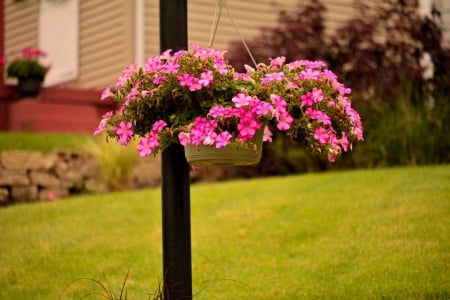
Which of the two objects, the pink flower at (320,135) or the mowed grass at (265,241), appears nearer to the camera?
the pink flower at (320,135)

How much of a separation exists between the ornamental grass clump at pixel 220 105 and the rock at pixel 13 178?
6437mm

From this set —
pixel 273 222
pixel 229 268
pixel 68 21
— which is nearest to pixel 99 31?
pixel 68 21

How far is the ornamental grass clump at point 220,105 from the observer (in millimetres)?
3473

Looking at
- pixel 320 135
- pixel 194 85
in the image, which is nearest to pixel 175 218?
pixel 194 85

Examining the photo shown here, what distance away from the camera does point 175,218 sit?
3.78m

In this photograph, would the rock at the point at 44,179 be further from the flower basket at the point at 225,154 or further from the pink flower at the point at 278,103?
the pink flower at the point at 278,103

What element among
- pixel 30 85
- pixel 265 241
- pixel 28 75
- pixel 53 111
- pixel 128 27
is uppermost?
pixel 128 27

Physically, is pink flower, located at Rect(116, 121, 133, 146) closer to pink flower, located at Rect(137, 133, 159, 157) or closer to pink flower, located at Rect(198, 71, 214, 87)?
pink flower, located at Rect(137, 133, 159, 157)

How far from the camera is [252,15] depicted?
1314 centimetres

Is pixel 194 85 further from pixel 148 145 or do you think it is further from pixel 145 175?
pixel 145 175

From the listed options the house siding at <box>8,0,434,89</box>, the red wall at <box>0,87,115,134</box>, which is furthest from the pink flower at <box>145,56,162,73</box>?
the house siding at <box>8,0,434,89</box>

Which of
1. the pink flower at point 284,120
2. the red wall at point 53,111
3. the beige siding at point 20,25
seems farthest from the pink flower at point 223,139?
the beige siding at point 20,25

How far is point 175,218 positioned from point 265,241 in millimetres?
A: 2733

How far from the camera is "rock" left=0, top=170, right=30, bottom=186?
9.82 meters
